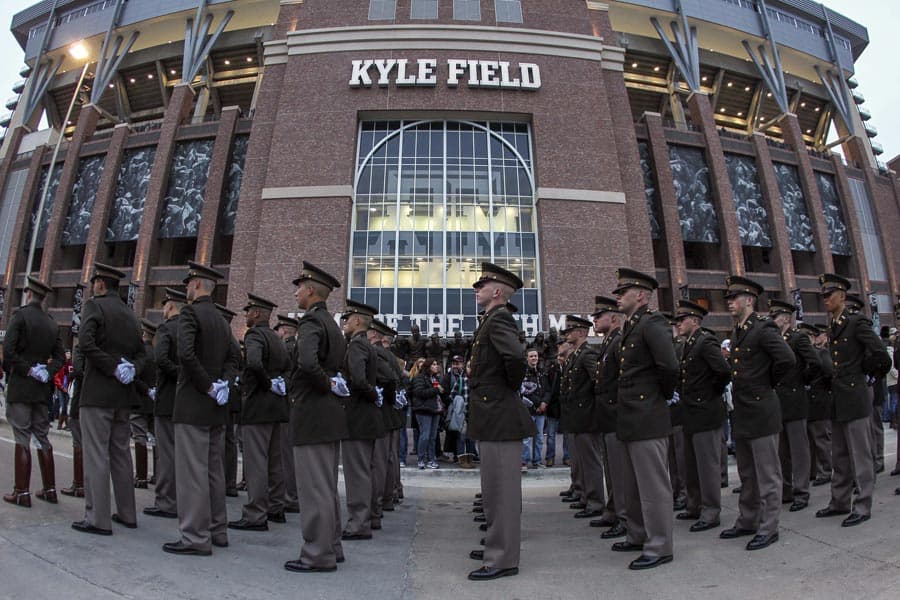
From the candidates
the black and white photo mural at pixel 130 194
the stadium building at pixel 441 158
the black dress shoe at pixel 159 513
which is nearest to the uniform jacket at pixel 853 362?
the black dress shoe at pixel 159 513

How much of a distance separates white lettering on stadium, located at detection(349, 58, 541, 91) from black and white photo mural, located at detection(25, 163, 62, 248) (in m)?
22.0

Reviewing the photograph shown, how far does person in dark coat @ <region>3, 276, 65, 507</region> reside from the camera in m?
5.12

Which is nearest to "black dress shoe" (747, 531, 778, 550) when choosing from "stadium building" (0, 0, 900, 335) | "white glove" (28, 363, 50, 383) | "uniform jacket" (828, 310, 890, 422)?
"uniform jacket" (828, 310, 890, 422)

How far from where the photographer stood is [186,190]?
31.5m

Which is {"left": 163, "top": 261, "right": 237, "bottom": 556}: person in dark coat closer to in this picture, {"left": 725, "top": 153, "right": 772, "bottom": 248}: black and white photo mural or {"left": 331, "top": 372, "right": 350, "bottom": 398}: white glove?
{"left": 331, "top": 372, "right": 350, "bottom": 398}: white glove

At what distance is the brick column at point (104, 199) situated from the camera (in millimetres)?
31109

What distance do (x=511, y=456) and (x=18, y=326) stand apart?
4.87 meters

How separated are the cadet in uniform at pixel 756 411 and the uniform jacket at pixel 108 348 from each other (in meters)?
5.56

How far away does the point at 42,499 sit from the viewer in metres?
5.43

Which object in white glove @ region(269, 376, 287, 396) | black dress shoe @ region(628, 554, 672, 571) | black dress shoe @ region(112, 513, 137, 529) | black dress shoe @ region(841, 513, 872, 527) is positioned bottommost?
black dress shoe @ region(628, 554, 672, 571)

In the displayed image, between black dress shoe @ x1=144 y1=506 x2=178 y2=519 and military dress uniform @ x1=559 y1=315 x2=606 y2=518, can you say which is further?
military dress uniform @ x1=559 y1=315 x2=606 y2=518

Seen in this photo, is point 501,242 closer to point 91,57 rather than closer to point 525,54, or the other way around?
point 525,54

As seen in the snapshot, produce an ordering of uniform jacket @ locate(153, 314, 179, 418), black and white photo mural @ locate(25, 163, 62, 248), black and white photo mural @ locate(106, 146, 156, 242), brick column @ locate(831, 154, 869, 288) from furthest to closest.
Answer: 1. brick column @ locate(831, 154, 869, 288)
2. black and white photo mural @ locate(25, 163, 62, 248)
3. black and white photo mural @ locate(106, 146, 156, 242)
4. uniform jacket @ locate(153, 314, 179, 418)

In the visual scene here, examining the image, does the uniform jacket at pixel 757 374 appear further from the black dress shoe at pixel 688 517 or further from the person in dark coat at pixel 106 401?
the person in dark coat at pixel 106 401
